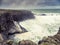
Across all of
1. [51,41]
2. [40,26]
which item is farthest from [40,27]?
[51,41]

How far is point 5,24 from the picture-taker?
9.23ft

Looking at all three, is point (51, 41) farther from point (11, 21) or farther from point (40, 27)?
point (11, 21)

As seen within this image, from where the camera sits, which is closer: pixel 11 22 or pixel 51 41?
pixel 51 41

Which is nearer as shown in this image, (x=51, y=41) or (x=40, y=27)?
(x=51, y=41)

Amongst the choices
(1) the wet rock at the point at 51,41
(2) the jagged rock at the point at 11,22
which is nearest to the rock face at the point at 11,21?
(2) the jagged rock at the point at 11,22

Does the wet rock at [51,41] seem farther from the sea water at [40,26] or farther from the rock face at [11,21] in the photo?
the rock face at [11,21]

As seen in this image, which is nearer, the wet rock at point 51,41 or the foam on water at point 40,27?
the wet rock at point 51,41

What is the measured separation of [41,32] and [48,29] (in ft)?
0.43

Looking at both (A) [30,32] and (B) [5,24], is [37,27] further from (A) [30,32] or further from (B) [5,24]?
(B) [5,24]

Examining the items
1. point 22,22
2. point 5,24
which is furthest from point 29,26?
point 5,24

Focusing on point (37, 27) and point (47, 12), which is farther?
point (47, 12)

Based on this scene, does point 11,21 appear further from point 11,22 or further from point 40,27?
point 40,27

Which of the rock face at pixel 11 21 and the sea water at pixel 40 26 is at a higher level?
the rock face at pixel 11 21

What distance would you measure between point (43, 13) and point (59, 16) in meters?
0.24
